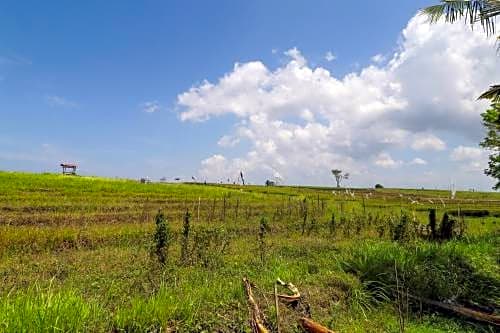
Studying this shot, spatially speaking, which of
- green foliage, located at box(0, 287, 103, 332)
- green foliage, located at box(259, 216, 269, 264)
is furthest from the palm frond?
green foliage, located at box(0, 287, 103, 332)

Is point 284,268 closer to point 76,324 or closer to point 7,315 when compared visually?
point 76,324

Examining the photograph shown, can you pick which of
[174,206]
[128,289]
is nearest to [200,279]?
[128,289]

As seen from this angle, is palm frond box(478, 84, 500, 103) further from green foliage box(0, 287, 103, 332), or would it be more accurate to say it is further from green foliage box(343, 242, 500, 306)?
green foliage box(0, 287, 103, 332)

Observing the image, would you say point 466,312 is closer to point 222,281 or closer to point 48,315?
point 222,281

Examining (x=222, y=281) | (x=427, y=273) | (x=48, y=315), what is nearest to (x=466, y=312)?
(x=427, y=273)

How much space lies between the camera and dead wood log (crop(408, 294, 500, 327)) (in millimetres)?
5441

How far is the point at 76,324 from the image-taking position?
11.7 ft

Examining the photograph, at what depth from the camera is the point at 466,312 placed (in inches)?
229

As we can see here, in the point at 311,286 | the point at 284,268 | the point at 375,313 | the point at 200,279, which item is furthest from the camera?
the point at 284,268

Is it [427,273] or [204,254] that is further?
[204,254]

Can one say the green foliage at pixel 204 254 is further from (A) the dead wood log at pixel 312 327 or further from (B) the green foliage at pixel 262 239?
(A) the dead wood log at pixel 312 327

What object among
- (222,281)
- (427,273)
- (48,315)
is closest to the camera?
(48,315)

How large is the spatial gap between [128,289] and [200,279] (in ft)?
4.39

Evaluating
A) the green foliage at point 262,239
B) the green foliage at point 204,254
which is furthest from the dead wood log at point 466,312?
the green foliage at point 204,254
